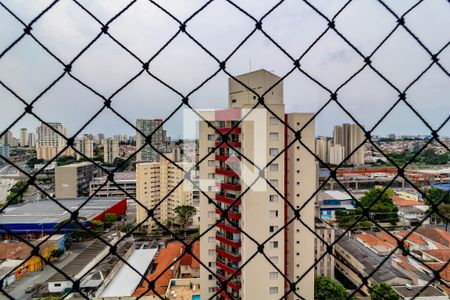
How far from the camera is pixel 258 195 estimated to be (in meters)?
3.85

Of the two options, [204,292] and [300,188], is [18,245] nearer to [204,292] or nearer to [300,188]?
[204,292]

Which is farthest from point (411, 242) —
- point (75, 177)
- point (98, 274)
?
point (75, 177)

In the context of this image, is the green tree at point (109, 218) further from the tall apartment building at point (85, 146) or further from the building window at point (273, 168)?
the building window at point (273, 168)

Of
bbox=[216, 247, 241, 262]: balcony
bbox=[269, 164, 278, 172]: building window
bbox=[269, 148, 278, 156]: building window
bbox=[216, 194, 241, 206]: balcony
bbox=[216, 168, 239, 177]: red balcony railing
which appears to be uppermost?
bbox=[269, 148, 278, 156]: building window

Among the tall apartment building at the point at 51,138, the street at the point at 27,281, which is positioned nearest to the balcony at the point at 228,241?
the tall apartment building at the point at 51,138

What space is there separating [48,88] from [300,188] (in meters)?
4.42

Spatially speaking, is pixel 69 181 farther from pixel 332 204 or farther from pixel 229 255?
pixel 332 204

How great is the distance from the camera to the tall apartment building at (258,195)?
3.84m

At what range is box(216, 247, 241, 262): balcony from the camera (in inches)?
175

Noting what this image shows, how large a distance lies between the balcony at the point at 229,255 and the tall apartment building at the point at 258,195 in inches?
0.6

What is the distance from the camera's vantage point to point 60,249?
24.8 ft

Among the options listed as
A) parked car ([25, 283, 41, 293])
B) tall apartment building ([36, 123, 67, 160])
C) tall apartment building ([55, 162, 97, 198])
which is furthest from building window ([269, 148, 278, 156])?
tall apartment building ([55, 162, 97, 198])

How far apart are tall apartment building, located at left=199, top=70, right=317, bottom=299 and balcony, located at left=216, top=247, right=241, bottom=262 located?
0.01 m

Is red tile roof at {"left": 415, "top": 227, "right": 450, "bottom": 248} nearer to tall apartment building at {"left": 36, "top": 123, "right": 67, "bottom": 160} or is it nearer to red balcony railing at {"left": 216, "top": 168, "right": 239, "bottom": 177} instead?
red balcony railing at {"left": 216, "top": 168, "right": 239, "bottom": 177}
